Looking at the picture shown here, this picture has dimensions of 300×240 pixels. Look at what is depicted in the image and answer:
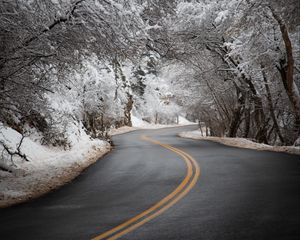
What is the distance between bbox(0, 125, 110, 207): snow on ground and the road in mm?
624

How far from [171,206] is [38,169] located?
7.32 meters

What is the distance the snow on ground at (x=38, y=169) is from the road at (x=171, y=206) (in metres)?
0.62

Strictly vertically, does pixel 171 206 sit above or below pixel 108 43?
below

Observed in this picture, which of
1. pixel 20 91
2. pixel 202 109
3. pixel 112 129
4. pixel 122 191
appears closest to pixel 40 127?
pixel 20 91

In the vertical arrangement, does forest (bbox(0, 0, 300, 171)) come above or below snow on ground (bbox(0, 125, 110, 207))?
above

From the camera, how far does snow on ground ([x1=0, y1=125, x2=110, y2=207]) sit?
36.2 feet

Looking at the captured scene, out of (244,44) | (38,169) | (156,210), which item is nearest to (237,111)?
(244,44)

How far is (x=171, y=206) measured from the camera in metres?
8.27

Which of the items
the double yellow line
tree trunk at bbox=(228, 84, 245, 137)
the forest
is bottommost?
the double yellow line

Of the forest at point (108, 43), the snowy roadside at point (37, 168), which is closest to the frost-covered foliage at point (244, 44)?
the forest at point (108, 43)

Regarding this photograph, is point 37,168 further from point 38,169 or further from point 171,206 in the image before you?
point 171,206

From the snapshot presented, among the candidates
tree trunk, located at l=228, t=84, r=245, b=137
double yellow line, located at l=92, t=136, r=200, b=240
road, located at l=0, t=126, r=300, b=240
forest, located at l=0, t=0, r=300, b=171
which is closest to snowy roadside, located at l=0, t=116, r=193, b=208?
forest, located at l=0, t=0, r=300, b=171

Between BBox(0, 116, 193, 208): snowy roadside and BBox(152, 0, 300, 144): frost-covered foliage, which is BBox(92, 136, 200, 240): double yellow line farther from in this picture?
BBox(152, 0, 300, 144): frost-covered foliage

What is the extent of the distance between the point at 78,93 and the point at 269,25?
18.9m
